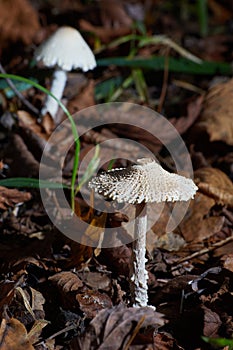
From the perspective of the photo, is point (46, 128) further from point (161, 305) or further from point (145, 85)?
point (161, 305)

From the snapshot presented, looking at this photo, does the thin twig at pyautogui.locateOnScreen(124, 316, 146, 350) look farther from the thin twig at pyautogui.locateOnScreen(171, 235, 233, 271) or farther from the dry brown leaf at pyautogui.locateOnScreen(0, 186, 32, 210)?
the dry brown leaf at pyautogui.locateOnScreen(0, 186, 32, 210)

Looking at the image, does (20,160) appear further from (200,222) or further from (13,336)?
(13,336)

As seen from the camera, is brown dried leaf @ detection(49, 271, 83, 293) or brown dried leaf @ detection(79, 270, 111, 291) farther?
brown dried leaf @ detection(79, 270, 111, 291)

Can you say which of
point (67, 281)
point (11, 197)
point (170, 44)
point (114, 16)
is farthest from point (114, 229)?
point (114, 16)

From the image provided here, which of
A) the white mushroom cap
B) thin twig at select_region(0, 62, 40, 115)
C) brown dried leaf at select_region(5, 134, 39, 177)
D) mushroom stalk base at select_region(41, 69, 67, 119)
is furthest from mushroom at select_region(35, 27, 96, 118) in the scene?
brown dried leaf at select_region(5, 134, 39, 177)

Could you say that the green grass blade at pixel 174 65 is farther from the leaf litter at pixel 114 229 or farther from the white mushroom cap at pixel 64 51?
the white mushroom cap at pixel 64 51

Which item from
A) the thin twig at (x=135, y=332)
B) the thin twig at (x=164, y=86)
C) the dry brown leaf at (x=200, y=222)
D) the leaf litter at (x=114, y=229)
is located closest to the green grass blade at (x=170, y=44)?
the leaf litter at (x=114, y=229)

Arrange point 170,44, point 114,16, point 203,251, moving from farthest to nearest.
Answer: point 114,16, point 170,44, point 203,251
